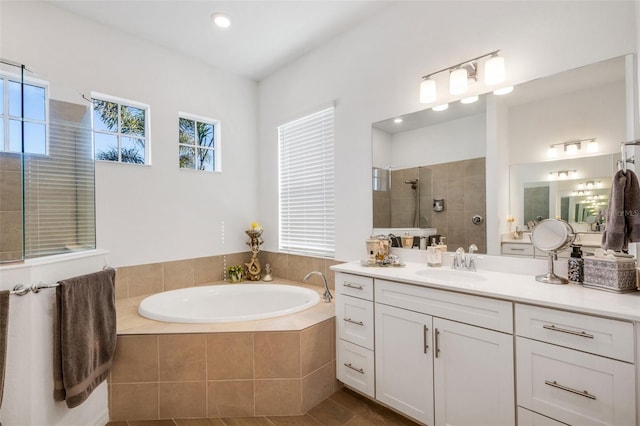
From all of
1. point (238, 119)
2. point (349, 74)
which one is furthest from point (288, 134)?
point (349, 74)

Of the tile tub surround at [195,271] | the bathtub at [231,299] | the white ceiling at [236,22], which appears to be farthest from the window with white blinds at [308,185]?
the white ceiling at [236,22]

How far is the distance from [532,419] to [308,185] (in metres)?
2.42

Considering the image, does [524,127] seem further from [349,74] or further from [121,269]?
[121,269]

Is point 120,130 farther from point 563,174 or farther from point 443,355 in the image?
point 563,174

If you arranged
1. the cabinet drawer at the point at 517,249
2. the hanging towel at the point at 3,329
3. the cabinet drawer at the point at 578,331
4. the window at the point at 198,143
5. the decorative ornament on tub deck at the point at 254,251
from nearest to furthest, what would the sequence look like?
the cabinet drawer at the point at 578,331
the hanging towel at the point at 3,329
the cabinet drawer at the point at 517,249
the window at the point at 198,143
the decorative ornament on tub deck at the point at 254,251

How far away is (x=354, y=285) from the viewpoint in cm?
204

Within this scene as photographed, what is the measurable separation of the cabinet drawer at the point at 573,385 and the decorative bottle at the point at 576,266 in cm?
49

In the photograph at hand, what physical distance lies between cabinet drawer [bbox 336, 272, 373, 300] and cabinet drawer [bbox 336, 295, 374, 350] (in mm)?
36

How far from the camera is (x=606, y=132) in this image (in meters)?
1.53

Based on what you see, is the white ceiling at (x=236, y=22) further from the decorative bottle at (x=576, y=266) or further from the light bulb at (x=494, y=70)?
the decorative bottle at (x=576, y=266)

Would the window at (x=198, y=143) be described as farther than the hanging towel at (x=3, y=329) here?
Yes

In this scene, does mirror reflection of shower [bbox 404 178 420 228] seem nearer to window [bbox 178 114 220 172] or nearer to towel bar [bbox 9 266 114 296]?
window [bbox 178 114 220 172]

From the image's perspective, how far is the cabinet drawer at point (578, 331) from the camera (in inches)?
43.6

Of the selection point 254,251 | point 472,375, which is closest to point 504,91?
point 472,375
